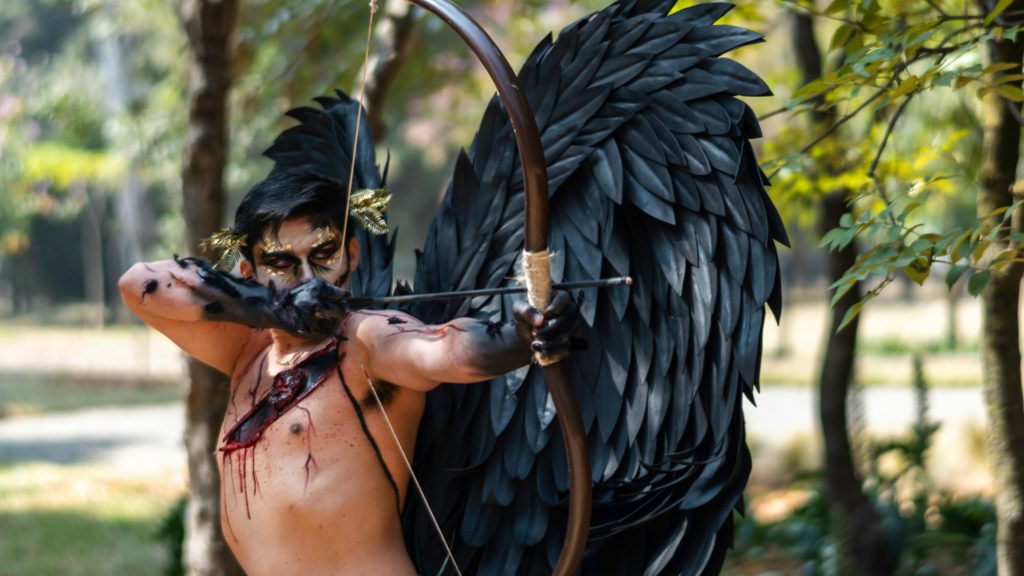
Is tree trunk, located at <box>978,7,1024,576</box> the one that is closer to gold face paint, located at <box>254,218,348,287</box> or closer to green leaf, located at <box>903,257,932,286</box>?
green leaf, located at <box>903,257,932,286</box>

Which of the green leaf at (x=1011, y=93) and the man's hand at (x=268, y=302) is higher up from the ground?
the green leaf at (x=1011, y=93)

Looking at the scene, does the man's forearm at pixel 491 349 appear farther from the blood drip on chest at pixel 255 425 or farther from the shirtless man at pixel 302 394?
the blood drip on chest at pixel 255 425

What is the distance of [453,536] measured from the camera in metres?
2.95

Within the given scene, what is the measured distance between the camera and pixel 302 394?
8.81 feet

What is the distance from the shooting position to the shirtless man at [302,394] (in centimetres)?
262

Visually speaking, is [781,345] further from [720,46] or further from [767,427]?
[720,46]

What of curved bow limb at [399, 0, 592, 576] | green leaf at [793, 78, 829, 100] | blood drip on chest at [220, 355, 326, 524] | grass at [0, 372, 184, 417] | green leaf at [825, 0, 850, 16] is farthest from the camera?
grass at [0, 372, 184, 417]

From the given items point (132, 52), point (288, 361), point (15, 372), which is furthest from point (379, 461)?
point (132, 52)

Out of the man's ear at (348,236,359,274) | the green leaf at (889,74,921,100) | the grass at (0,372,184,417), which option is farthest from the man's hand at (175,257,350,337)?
the grass at (0,372,184,417)

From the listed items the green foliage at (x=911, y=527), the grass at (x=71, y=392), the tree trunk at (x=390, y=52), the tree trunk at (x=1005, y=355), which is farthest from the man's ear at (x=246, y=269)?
the grass at (x=71, y=392)

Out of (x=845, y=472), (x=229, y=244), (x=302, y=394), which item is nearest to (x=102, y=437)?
(x=845, y=472)

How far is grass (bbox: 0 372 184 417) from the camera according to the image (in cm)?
1460

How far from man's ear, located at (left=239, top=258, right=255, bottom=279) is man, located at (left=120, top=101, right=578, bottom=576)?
4 cm

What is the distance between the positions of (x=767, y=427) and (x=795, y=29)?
4.94 metres
